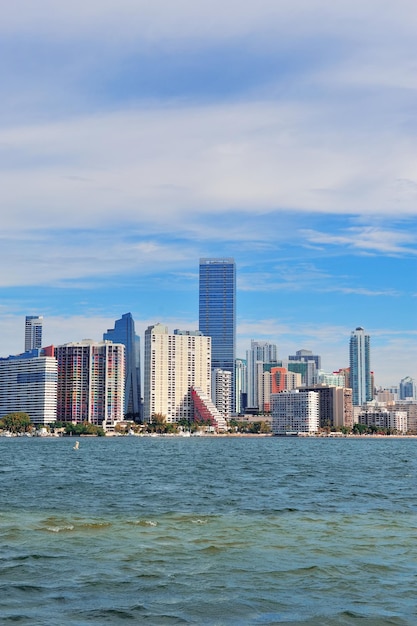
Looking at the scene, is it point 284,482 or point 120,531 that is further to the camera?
point 284,482

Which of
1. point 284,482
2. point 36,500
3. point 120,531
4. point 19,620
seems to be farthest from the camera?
point 284,482

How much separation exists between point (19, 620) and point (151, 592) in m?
4.86

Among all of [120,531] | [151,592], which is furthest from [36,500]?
[151,592]

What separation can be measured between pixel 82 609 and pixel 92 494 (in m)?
35.3

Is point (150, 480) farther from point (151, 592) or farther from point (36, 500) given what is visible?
point (151, 592)

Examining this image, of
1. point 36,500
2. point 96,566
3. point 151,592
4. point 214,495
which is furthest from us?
point 214,495

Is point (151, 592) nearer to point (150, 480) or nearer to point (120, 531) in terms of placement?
point (120, 531)

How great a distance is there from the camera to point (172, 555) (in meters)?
32.6

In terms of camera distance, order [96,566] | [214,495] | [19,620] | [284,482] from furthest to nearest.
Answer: [284,482]
[214,495]
[96,566]
[19,620]

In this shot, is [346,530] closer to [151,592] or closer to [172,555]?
[172,555]

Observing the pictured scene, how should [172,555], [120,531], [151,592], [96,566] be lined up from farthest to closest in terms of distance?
[120,531] < [172,555] < [96,566] < [151,592]

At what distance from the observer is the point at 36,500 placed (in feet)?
176

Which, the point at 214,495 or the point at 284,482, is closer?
the point at 214,495

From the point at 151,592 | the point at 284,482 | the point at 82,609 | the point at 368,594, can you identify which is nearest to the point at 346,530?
the point at 368,594
